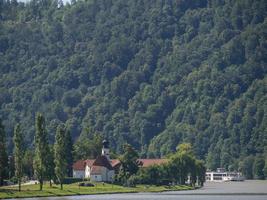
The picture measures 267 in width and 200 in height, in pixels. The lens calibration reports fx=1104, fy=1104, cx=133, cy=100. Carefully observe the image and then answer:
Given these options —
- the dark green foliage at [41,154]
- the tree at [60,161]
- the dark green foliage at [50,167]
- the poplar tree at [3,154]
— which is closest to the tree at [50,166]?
the dark green foliage at [50,167]

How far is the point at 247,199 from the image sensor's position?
530 feet

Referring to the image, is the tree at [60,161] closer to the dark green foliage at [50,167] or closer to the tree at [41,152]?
the dark green foliage at [50,167]

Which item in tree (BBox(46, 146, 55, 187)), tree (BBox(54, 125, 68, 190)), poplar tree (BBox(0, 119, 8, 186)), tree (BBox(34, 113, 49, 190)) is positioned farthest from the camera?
tree (BBox(54, 125, 68, 190))

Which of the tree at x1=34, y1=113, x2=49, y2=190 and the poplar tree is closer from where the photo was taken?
the poplar tree

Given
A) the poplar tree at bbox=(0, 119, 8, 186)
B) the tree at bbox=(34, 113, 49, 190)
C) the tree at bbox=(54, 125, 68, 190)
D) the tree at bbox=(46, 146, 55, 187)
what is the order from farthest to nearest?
1. the tree at bbox=(54, 125, 68, 190)
2. the tree at bbox=(46, 146, 55, 187)
3. the tree at bbox=(34, 113, 49, 190)
4. the poplar tree at bbox=(0, 119, 8, 186)

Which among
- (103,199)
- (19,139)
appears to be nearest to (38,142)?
(19,139)

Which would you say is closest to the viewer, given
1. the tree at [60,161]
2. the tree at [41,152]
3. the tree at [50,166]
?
the tree at [41,152]

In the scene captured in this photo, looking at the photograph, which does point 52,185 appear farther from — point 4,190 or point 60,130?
point 4,190

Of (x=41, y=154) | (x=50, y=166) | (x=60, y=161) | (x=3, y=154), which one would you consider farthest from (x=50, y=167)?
(x=3, y=154)

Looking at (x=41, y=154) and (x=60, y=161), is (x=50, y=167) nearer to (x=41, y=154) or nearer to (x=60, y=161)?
(x=60, y=161)

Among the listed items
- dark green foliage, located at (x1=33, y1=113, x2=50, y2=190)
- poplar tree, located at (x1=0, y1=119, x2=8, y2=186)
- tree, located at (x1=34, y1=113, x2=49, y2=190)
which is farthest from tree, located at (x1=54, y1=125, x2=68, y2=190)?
poplar tree, located at (x1=0, y1=119, x2=8, y2=186)

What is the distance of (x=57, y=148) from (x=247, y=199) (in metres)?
41.8

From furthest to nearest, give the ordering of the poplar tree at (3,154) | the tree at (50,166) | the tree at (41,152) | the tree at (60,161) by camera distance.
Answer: the tree at (60,161) < the tree at (50,166) < the tree at (41,152) < the poplar tree at (3,154)

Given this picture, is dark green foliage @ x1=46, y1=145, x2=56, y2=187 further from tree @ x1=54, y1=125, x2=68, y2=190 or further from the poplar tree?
the poplar tree
